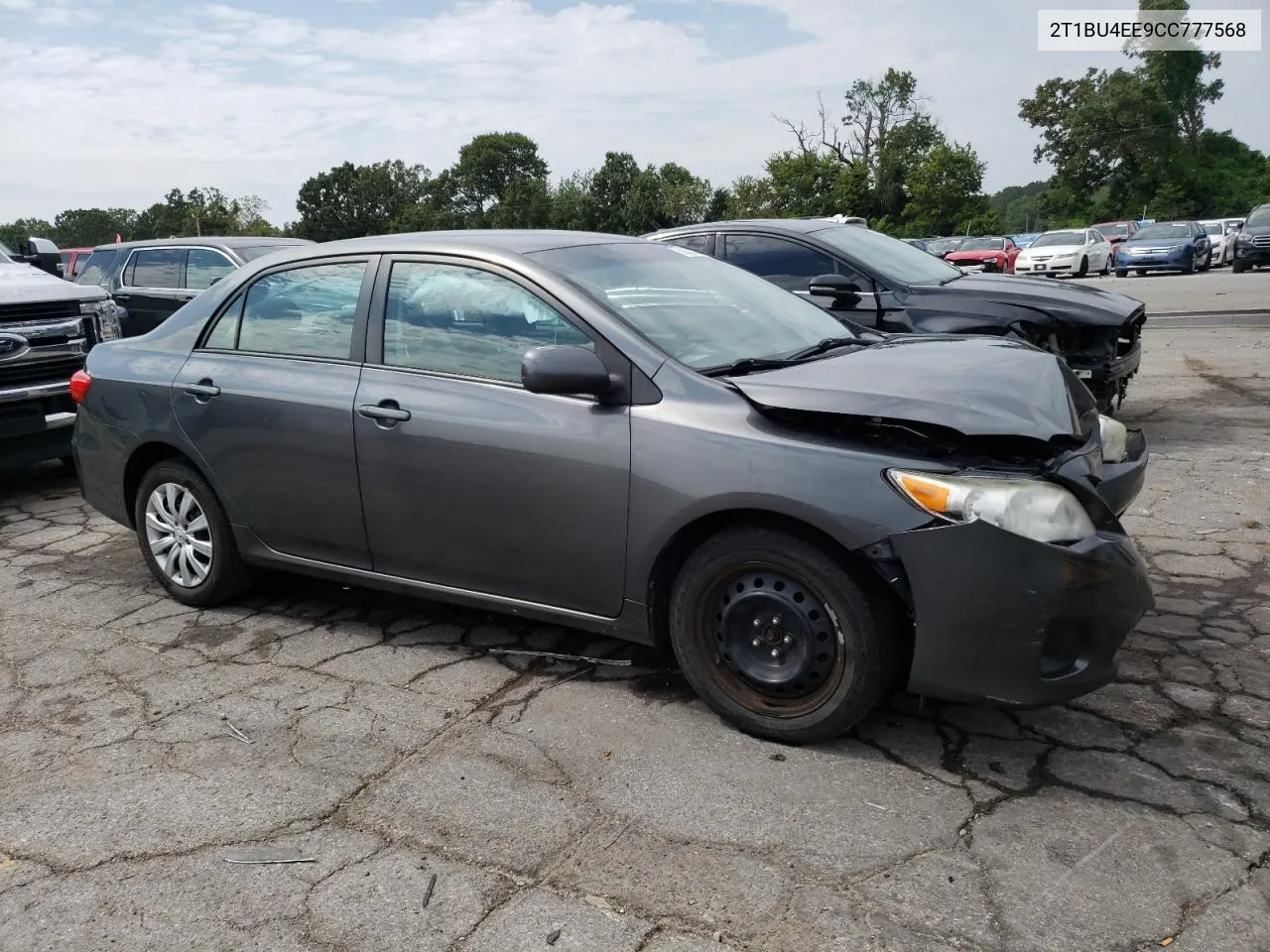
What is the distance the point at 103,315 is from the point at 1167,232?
28707 millimetres

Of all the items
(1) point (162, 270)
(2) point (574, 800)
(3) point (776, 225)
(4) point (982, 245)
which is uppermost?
(4) point (982, 245)

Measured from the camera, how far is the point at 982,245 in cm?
3036

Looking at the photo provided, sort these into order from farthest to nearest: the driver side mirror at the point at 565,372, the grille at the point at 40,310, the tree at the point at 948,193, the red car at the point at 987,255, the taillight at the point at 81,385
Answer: the tree at the point at 948,193
the red car at the point at 987,255
the grille at the point at 40,310
the taillight at the point at 81,385
the driver side mirror at the point at 565,372

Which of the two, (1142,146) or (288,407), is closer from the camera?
(288,407)

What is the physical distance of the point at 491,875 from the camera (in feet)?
8.79

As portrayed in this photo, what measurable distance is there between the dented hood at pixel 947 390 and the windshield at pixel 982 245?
90.8ft

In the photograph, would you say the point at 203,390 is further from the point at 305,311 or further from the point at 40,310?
the point at 40,310

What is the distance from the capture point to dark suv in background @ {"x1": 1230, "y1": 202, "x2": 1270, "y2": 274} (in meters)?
25.4

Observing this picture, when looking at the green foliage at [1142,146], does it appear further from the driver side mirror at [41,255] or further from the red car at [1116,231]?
the driver side mirror at [41,255]

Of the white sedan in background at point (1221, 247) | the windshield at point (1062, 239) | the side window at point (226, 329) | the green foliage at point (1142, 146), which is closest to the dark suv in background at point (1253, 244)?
the windshield at point (1062, 239)

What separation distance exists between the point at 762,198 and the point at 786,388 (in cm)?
5827

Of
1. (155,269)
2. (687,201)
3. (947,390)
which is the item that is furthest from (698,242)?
(687,201)

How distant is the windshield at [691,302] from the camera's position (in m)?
3.68

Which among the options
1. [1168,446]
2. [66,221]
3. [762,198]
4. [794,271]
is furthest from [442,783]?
[66,221]
